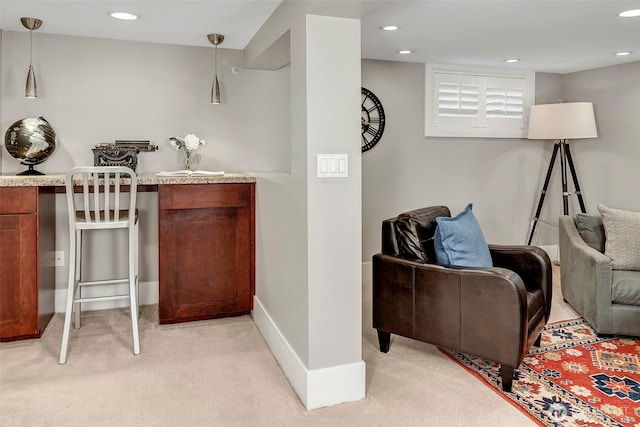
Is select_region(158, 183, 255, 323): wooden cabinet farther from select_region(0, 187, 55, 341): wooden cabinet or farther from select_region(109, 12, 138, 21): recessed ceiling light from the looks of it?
select_region(109, 12, 138, 21): recessed ceiling light

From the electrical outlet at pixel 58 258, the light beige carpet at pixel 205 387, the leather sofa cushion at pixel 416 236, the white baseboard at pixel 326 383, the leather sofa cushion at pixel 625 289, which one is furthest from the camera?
the electrical outlet at pixel 58 258

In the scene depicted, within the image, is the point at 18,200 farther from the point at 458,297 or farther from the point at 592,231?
the point at 592,231

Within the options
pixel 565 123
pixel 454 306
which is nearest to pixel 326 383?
pixel 454 306

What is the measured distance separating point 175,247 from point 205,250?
0.20 m

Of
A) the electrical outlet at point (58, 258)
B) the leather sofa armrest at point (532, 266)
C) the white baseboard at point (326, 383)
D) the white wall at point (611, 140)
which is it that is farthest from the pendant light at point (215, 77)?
the white wall at point (611, 140)

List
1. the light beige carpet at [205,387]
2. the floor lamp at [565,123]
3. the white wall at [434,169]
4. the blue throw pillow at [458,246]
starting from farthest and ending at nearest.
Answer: the white wall at [434,169]
the floor lamp at [565,123]
the blue throw pillow at [458,246]
the light beige carpet at [205,387]

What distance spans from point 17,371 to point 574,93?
544 cm

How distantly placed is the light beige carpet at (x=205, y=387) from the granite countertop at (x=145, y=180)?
99 cm

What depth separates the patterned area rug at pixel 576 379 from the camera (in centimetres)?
221

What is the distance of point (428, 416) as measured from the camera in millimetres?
2199

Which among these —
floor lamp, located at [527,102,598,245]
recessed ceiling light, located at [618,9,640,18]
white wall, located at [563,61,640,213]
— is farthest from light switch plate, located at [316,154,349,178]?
white wall, located at [563,61,640,213]

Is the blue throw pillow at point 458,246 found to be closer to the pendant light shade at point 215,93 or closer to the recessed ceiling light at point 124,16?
the pendant light shade at point 215,93

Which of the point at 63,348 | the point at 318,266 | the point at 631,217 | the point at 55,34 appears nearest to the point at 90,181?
the point at 63,348

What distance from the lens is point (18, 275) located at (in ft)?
9.83
